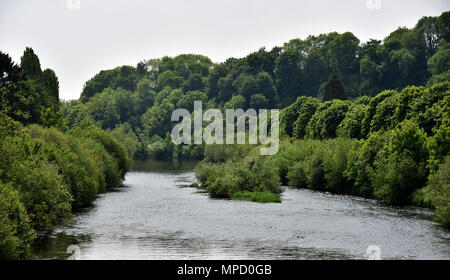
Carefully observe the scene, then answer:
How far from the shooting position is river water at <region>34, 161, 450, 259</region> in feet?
113

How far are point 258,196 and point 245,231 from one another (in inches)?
781

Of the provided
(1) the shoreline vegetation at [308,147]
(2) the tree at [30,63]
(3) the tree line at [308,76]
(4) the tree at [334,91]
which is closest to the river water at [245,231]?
(1) the shoreline vegetation at [308,147]

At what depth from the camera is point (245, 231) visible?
42.3 meters

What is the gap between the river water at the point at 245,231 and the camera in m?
34.5

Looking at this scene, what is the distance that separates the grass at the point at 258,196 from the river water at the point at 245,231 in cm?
171

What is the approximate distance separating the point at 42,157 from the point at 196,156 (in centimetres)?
11198

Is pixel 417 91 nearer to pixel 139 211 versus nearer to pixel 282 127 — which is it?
pixel 139 211

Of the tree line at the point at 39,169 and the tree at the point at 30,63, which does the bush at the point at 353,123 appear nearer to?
the tree line at the point at 39,169

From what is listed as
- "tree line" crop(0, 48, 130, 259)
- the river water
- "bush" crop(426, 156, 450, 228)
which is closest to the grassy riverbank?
"bush" crop(426, 156, 450, 228)

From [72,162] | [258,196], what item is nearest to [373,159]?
[258,196]

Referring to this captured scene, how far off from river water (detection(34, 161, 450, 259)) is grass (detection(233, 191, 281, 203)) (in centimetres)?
171

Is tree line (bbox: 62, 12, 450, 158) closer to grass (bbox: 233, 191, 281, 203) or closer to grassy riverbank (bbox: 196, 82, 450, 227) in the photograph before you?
grassy riverbank (bbox: 196, 82, 450, 227)

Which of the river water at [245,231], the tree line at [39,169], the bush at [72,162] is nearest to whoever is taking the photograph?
the tree line at [39,169]
